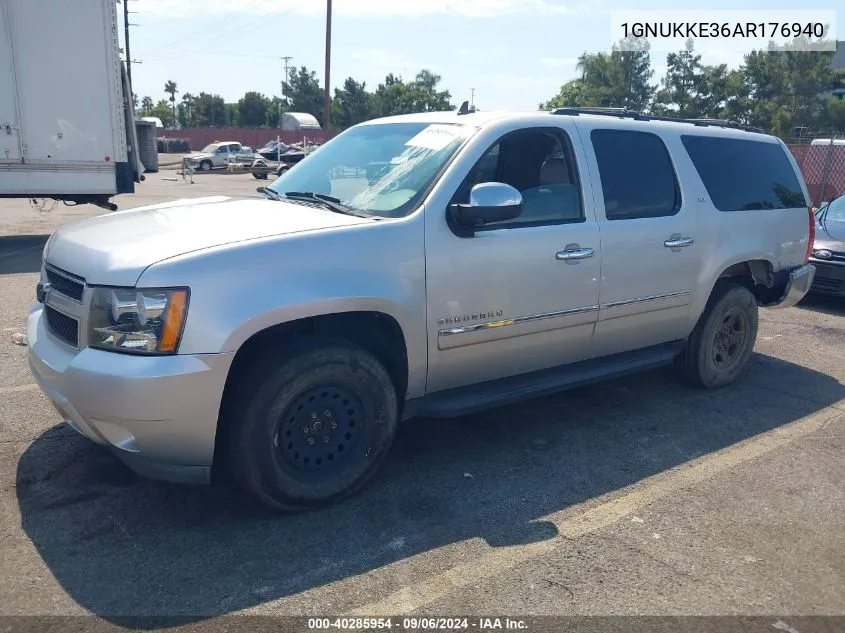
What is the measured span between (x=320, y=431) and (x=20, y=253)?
9382 mm

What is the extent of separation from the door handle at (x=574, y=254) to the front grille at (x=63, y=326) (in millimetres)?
2557

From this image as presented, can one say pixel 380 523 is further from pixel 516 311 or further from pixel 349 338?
pixel 516 311

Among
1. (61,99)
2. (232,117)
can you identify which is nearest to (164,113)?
(232,117)

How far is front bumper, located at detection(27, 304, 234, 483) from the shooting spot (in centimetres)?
303

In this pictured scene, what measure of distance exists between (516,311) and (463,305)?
40cm

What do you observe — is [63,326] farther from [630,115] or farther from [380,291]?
[630,115]

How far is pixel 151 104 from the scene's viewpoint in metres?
107

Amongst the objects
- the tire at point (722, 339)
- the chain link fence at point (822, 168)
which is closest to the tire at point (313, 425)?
the tire at point (722, 339)

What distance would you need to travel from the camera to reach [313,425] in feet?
11.6

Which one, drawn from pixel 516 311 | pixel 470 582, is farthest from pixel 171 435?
pixel 516 311

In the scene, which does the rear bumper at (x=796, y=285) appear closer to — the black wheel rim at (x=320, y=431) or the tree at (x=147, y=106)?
the black wheel rim at (x=320, y=431)

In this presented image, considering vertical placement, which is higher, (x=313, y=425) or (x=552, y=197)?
(x=552, y=197)

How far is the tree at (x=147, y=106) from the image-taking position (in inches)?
3974

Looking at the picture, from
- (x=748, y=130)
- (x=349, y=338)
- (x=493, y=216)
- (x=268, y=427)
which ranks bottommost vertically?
(x=268, y=427)
